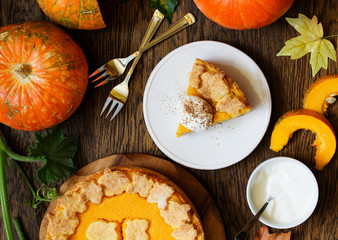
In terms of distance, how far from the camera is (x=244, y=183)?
6.43 ft

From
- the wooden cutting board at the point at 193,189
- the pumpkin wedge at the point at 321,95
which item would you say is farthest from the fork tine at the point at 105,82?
the pumpkin wedge at the point at 321,95

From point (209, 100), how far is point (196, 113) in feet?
0.37

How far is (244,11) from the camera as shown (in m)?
1.68

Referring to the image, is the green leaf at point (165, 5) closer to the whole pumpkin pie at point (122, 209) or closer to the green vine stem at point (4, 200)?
the whole pumpkin pie at point (122, 209)

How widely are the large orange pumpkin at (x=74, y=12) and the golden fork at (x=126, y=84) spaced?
0.26 meters

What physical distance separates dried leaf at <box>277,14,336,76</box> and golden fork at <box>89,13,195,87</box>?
51 centimetres

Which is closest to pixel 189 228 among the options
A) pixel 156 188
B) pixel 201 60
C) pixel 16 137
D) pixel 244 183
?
pixel 156 188

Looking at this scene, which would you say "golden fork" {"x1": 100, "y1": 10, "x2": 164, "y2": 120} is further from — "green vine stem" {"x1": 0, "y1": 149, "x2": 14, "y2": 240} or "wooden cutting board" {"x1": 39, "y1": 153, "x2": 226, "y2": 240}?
"green vine stem" {"x1": 0, "y1": 149, "x2": 14, "y2": 240}

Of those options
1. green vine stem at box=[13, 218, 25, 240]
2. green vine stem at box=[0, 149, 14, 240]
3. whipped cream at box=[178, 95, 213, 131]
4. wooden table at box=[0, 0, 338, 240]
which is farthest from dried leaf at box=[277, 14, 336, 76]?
green vine stem at box=[13, 218, 25, 240]

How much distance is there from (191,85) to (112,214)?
76cm

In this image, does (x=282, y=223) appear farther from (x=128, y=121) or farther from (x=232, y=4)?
(x=232, y=4)

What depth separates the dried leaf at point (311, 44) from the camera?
6.21 ft

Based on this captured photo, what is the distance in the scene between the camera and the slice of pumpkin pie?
1.79m

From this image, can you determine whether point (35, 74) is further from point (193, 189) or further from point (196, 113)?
point (193, 189)
